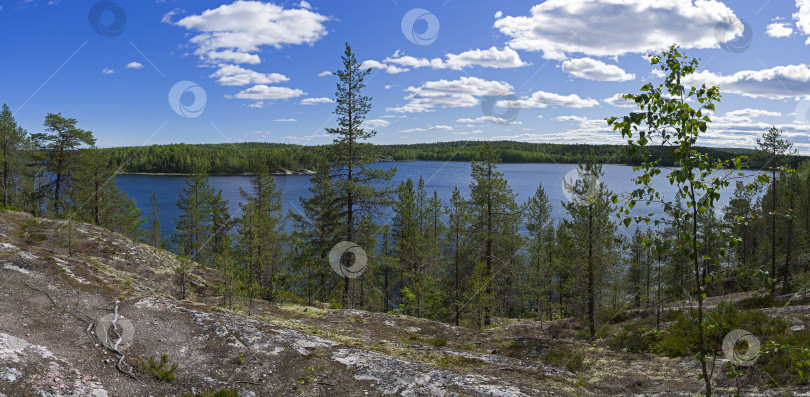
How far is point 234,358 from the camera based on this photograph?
353 inches

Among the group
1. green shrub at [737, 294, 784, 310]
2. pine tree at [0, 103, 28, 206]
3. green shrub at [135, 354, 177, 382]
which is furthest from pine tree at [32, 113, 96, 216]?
green shrub at [737, 294, 784, 310]

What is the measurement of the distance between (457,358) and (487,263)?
16.9m

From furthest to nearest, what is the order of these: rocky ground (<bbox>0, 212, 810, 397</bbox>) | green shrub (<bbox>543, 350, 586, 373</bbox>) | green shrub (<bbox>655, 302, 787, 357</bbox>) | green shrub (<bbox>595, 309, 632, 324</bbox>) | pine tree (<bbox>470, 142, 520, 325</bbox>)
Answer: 1. pine tree (<bbox>470, 142, 520, 325</bbox>)
2. green shrub (<bbox>595, 309, 632, 324</bbox>)
3. green shrub (<bbox>655, 302, 787, 357</bbox>)
4. green shrub (<bbox>543, 350, 586, 373</bbox>)
5. rocky ground (<bbox>0, 212, 810, 397</bbox>)

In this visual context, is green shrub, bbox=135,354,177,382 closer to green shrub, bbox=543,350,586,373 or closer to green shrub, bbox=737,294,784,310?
green shrub, bbox=543,350,586,373

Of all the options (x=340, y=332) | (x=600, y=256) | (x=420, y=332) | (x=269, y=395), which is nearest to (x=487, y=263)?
(x=600, y=256)

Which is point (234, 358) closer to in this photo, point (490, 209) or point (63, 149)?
point (490, 209)

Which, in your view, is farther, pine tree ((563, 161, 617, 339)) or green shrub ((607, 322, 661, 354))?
pine tree ((563, 161, 617, 339))

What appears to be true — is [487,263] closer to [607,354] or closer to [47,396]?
[607,354]

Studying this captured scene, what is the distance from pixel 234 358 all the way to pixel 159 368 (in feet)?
4.90

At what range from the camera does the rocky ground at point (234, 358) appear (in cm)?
755

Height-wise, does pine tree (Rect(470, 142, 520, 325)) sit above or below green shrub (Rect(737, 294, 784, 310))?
above

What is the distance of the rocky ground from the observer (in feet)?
24.8

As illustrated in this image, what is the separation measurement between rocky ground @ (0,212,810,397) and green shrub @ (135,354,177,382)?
10 cm

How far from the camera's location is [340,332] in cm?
1385
